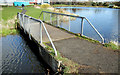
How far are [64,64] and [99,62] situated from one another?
4.66ft

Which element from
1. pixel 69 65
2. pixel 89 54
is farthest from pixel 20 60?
pixel 89 54

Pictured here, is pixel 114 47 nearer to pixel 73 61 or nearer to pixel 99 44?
pixel 99 44

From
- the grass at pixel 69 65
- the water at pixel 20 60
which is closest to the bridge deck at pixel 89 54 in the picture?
the grass at pixel 69 65

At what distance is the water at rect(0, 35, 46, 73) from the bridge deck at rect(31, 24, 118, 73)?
60.6 inches

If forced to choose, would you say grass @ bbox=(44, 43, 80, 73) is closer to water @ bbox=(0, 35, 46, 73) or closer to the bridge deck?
the bridge deck

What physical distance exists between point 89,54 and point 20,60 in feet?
13.0

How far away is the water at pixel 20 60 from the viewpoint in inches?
249

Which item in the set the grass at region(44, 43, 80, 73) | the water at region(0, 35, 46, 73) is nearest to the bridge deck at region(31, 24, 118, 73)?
the grass at region(44, 43, 80, 73)

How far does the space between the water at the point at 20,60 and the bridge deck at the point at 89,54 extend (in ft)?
5.05

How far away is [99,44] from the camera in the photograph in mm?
6855

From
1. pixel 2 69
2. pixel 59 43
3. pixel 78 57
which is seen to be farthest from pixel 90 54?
pixel 2 69

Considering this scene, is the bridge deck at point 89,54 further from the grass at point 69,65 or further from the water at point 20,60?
the water at point 20,60

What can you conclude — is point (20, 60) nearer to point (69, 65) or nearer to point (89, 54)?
point (69, 65)

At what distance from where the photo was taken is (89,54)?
572 centimetres
